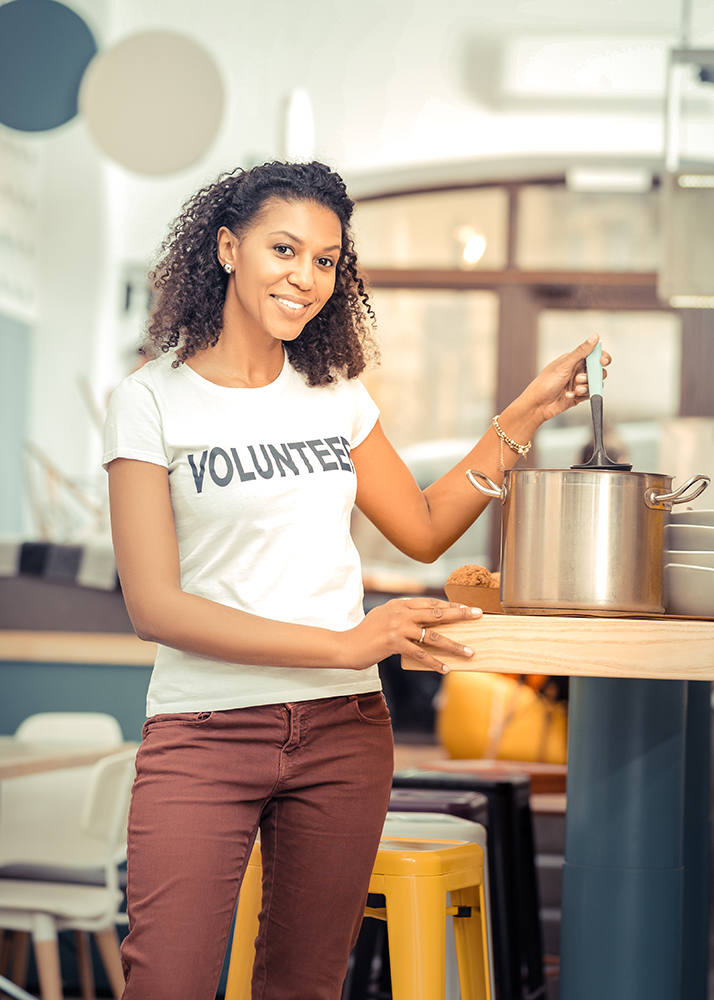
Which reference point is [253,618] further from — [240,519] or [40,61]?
[40,61]

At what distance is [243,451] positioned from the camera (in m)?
1.25

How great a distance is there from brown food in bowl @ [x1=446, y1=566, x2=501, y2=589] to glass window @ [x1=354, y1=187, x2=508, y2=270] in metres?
3.95

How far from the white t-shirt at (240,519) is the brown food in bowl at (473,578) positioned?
0.52 ft

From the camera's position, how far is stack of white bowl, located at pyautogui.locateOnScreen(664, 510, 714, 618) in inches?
47.5

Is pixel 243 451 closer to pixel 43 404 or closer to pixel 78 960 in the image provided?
pixel 78 960

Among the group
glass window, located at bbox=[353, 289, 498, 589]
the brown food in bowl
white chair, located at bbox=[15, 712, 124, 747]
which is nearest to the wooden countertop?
the brown food in bowl

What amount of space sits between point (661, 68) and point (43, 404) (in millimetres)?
2982

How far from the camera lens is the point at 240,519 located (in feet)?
4.03

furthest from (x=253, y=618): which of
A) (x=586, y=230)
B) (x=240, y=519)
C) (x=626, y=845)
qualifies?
(x=586, y=230)

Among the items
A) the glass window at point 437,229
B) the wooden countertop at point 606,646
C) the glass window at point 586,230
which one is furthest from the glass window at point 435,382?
the wooden countertop at point 606,646

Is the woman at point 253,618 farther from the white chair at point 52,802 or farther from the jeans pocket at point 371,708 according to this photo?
the white chair at point 52,802

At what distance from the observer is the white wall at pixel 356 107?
4.93m

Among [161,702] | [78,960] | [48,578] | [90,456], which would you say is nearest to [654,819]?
[161,702]

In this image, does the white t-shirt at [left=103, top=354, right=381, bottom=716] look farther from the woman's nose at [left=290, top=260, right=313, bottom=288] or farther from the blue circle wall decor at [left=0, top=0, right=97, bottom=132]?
the blue circle wall decor at [left=0, top=0, right=97, bottom=132]
